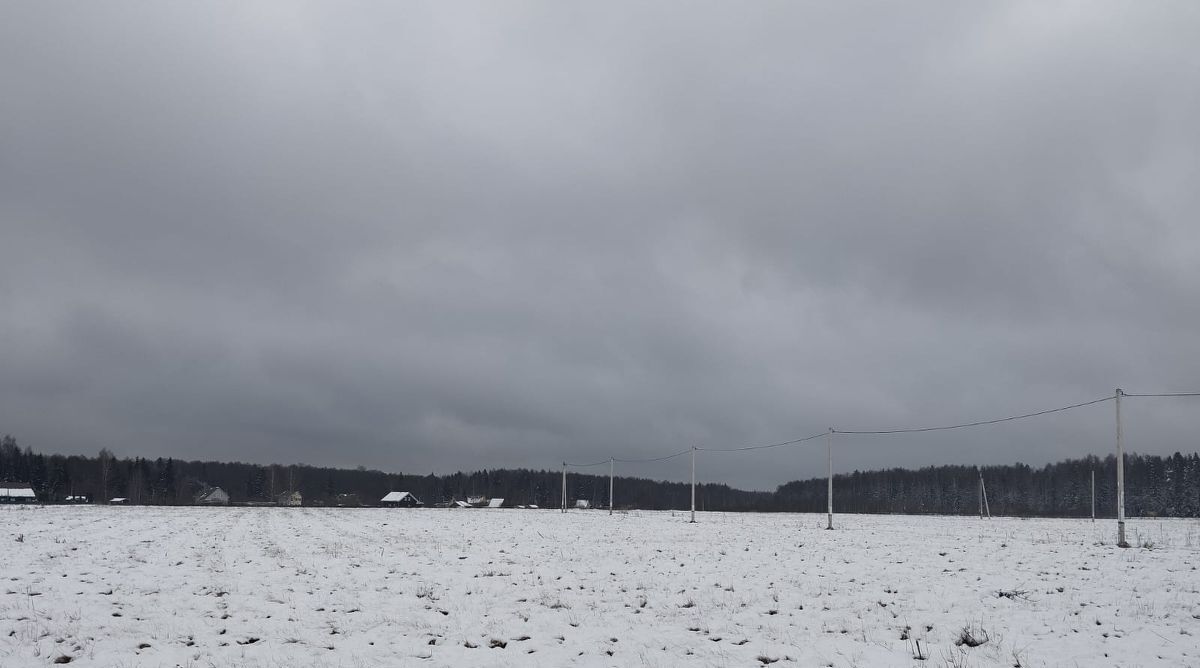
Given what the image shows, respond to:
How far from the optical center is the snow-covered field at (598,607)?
12.6 metres

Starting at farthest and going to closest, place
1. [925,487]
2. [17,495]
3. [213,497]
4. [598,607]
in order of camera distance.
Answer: [925,487] → [213,497] → [17,495] → [598,607]

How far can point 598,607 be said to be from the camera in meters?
16.7

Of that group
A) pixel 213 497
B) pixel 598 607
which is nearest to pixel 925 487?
pixel 213 497

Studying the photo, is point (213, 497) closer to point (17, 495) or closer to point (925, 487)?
point (17, 495)

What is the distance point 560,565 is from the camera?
78.6 ft

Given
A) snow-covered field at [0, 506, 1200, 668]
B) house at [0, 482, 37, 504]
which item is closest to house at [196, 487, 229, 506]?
house at [0, 482, 37, 504]

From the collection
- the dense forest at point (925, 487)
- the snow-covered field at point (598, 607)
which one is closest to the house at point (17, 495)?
the dense forest at point (925, 487)

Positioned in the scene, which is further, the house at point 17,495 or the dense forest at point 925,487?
the dense forest at point 925,487

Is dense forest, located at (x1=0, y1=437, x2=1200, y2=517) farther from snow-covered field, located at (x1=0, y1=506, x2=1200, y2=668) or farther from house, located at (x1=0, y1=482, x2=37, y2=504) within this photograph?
snow-covered field, located at (x1=0, y1=506, x2=1200, y2=668)

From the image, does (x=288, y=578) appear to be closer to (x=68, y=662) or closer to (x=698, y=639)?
(x=68, y=662)

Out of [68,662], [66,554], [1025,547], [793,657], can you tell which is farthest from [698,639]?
[66,554]

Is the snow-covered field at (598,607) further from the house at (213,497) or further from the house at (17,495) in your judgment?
the house at (213,497)

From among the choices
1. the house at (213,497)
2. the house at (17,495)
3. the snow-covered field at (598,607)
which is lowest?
the house at (213,497)

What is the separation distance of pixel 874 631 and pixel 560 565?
1194 cm
